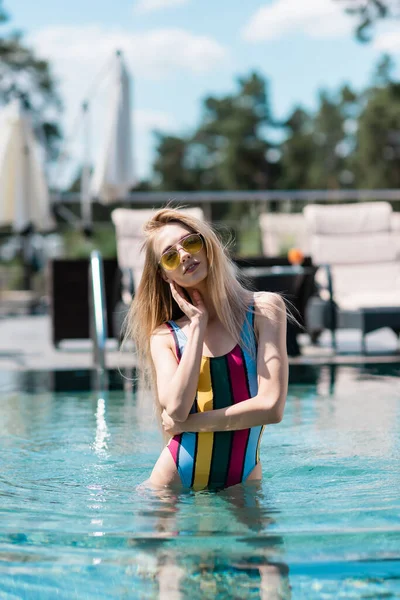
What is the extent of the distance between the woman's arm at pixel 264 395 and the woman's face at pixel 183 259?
20 centimetres

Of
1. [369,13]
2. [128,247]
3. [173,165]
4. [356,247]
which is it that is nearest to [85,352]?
[128,247]

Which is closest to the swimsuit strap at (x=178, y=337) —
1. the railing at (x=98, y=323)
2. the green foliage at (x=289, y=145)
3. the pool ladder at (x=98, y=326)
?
the pool ladder at (x=98, y=326)

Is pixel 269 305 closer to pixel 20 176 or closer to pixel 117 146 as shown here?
pixel 117 146

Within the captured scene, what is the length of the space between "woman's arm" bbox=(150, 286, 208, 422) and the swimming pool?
0.27 m

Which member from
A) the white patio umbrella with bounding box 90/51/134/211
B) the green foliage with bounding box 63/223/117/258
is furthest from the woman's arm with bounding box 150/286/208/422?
the green foliage with bounding box 63/223/117/258

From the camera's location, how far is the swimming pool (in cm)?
183

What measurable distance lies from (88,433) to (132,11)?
59249 mm

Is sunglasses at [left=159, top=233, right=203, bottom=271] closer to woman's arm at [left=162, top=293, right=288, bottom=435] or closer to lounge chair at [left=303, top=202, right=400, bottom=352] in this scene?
woman's arm at [left=162, top=293, right=288, bottom=435]

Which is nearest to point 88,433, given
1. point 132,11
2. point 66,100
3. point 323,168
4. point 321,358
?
point 321,358

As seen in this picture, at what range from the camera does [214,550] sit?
1.94m

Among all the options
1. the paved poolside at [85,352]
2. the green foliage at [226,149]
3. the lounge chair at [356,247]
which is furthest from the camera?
the green foliage at [226,149]

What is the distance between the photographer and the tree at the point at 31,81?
36.0 m

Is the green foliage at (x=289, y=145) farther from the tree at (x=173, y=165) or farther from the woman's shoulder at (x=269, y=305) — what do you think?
the woman's shoulder at (x=269, y=305)

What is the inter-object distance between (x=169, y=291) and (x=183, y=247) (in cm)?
24
